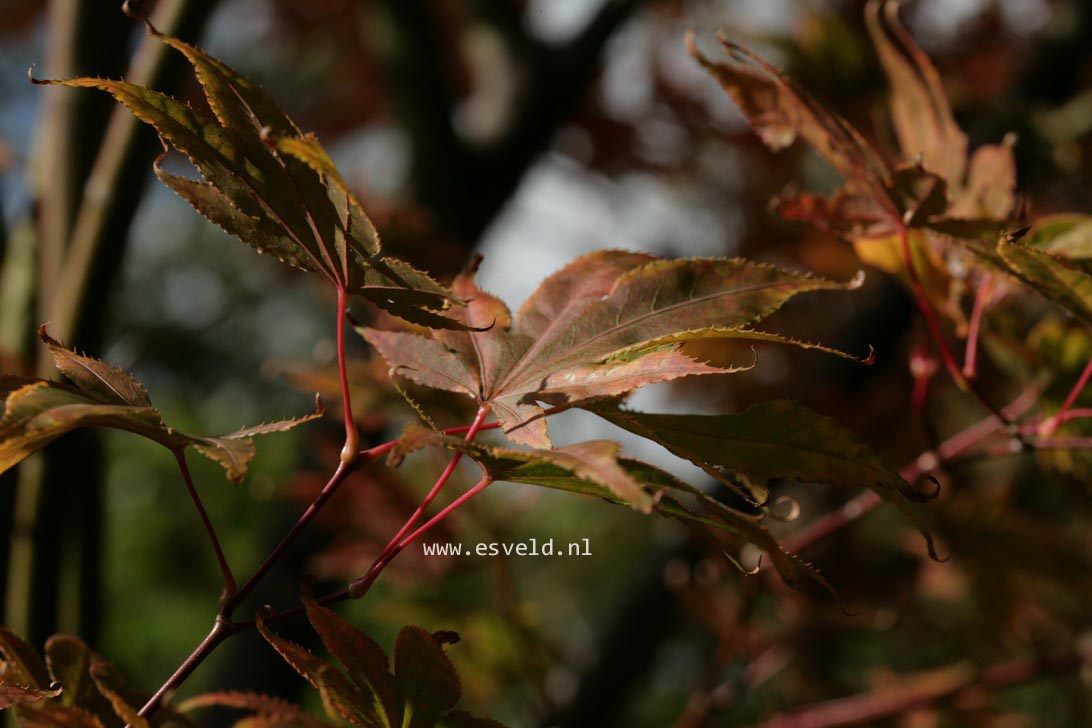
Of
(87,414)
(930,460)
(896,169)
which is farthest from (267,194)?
(930,460)

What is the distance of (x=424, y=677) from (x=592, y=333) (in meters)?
0.15

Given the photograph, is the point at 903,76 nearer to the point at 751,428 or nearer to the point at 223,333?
the point at 751,428

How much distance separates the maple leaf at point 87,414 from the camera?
0.26m

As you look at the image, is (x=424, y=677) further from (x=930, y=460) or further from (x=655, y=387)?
(x=655, y=387)

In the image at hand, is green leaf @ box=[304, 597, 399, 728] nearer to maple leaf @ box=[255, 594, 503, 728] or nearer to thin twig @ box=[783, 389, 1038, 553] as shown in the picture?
maple leaf @ box=[255, 594, 503, 728]

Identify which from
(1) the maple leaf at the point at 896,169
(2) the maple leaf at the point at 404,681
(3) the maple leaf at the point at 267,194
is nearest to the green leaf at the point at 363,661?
(2) the maple leaf at the point at 404,681

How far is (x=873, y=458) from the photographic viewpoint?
0.32m

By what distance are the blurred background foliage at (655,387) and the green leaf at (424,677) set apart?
0.15m

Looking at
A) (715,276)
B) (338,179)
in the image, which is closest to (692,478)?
(715,276)

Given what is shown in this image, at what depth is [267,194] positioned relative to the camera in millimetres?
338

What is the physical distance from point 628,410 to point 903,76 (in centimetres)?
35

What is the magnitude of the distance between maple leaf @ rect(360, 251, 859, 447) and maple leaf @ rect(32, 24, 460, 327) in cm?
4

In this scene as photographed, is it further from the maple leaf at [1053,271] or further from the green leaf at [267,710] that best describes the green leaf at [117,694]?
the maple leaf at [1053,271]

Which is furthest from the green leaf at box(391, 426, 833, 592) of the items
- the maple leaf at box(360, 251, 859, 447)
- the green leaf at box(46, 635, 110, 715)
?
the green leaf at box(46, 635, 110, 715)
